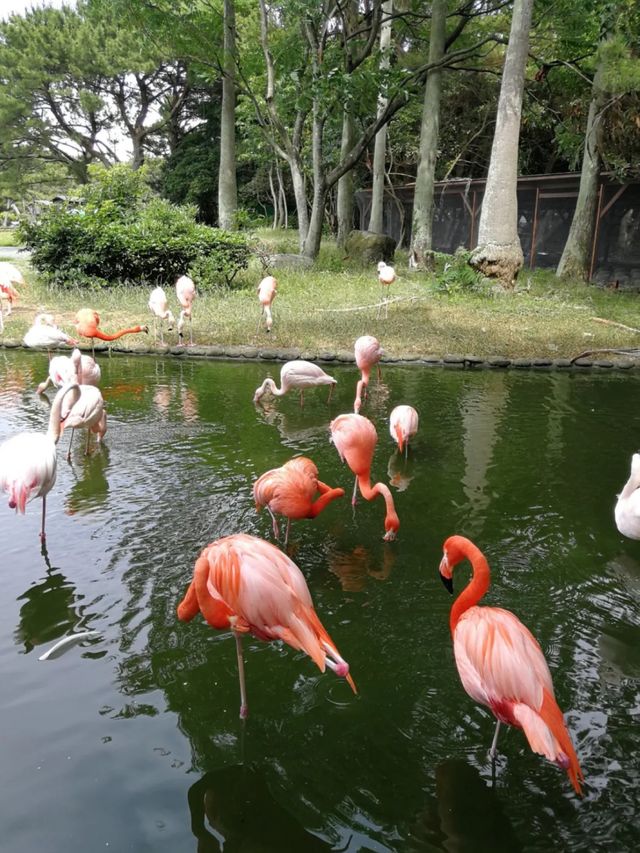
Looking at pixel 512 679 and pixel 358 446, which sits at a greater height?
A: pixel 358 446

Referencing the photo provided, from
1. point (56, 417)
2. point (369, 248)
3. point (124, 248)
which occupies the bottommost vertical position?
point (56, 417)

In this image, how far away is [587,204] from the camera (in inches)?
508

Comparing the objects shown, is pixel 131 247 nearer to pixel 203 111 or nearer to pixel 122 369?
pixel 122 369

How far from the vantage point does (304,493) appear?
3697 mm

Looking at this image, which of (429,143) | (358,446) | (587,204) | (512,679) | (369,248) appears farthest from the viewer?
(369,248)

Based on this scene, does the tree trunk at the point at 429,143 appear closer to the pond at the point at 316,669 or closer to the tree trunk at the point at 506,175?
the tree trunk at the point at 506,175

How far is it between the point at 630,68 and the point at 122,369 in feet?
26.5

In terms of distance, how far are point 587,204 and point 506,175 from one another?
250 centimetres

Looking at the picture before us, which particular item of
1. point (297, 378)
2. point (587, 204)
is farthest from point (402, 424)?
point (587, 204)

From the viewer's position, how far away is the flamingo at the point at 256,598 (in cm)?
246

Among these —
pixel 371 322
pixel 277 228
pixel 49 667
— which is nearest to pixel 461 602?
pixel 49 667

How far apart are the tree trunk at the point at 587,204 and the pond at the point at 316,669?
8.76 m

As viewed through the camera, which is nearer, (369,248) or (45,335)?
(45,335)

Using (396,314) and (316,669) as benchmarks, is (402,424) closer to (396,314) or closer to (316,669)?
(316,669)
